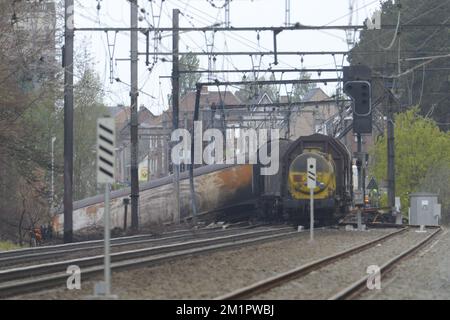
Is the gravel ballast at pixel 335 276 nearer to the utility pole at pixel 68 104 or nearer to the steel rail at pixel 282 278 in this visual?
the steel rail at pixel 282 278

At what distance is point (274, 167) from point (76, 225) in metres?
8.68

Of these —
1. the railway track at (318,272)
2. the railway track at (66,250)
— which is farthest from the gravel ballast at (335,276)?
the railway track at (66,250)

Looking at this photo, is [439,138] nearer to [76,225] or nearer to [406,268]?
[76,225]

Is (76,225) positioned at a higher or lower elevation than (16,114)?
lower

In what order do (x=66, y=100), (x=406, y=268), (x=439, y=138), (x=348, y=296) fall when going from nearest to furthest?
(x=348, y=296)
(x=406, y=268)
(x=66, y=100)
(x=439, y=138)

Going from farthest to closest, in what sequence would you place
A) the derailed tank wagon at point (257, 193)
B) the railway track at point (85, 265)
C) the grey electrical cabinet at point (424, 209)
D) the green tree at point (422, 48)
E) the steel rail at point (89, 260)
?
the green tree at point (422, 48), the grey electrical cabinet at point (424, 209), the derailed tank wagon at point (257, 193), the steel rail at point (89, 260), the railway track at point (85, 265)

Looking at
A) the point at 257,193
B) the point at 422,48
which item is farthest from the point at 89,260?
the point at 422,48

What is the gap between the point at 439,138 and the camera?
63.4 m

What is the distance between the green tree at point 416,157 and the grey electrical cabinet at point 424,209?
16929 mm

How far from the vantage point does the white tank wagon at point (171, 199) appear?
4059cm

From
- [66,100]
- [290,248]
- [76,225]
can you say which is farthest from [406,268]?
[76,225]

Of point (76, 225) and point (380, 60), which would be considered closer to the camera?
point (76, 225)

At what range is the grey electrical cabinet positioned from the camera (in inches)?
1750
